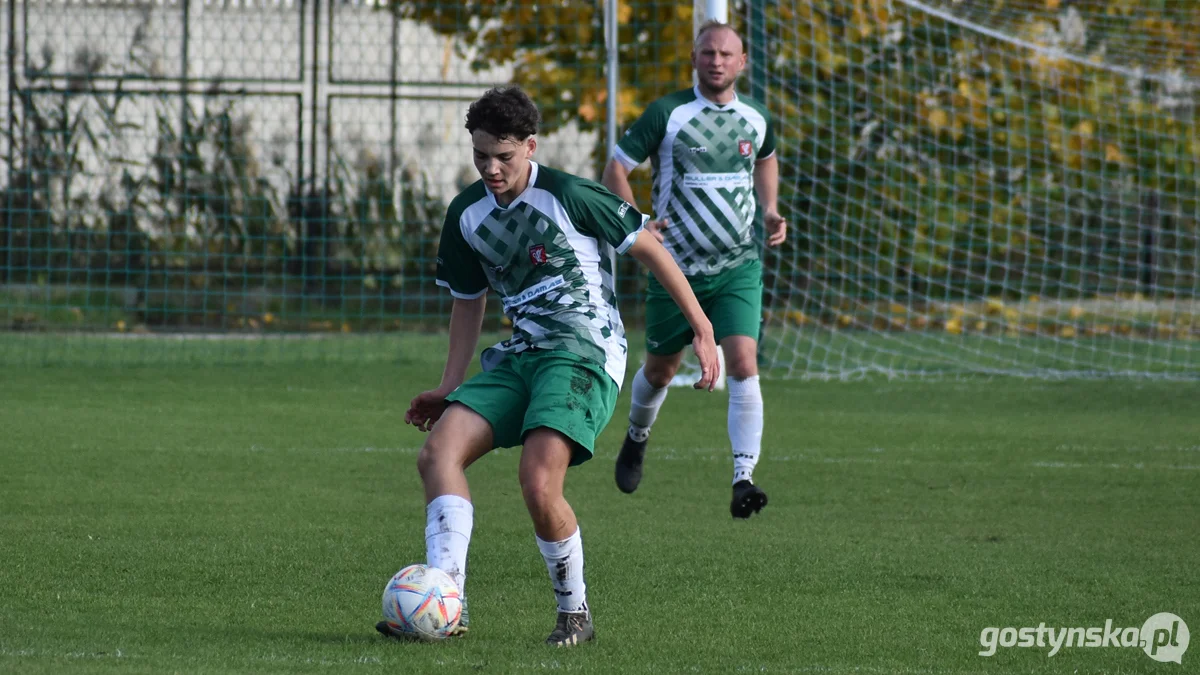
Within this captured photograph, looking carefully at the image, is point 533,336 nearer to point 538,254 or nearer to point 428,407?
point 538,254

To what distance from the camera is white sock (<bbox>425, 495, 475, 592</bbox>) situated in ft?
13.3

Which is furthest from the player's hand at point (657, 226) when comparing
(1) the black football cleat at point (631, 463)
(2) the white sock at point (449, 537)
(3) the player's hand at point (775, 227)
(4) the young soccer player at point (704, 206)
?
(2) the white sock at point (449, 537)

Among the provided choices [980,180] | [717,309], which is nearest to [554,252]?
[717,309]

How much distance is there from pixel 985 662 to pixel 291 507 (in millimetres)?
3310

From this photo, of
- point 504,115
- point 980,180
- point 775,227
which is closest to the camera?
point 504,115

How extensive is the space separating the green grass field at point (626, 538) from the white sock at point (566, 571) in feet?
0.54

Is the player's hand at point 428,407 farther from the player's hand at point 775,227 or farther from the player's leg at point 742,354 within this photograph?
the player's hand at point 775,227

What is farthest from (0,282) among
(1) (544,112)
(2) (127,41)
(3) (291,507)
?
(3) (291,507)

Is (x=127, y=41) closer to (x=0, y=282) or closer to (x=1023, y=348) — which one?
(x=0, y=282)

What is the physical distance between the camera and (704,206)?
666 centimetres

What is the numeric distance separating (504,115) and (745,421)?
8.61 feet

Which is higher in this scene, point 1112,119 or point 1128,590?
point 1112,119

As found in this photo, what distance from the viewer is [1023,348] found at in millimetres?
13945

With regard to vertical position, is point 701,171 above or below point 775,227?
above
